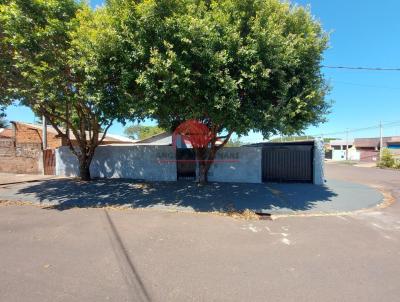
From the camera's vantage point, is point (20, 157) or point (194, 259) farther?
point (20, 157)

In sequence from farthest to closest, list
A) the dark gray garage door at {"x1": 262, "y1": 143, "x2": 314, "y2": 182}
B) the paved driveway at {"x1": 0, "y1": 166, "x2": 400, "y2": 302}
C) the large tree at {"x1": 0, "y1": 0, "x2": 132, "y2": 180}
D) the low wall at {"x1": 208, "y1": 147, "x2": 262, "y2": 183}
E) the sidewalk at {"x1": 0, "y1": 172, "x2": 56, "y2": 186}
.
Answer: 1. the dark gray garage door at {"x1": 262, "y1": 143, "x2": 314, "y2": 182}
2. the sidewalk at {"x1": 0, "y1": 172, "x2": 56, "y2": 186}
3. the low wall at {"x1": 208, "y1": 147, "x2": 262, "y2": 183}
4. the large tree at {"x1": 0, "y1": 0, "x2": 132, "y2": 180}
5. the paved driveway at {"x1": 0, "y1": 166, "x2": 400, "y2": 302}

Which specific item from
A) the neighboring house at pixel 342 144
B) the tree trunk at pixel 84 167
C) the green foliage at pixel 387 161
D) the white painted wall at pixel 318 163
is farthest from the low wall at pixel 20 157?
the neighboring house at pixel 342 144

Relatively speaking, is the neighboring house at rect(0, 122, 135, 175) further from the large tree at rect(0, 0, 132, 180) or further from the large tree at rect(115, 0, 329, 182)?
the large tree at rect(115, 0, 329, 182)

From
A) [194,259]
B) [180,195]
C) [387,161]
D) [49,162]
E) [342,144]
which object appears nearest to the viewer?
[194,259]

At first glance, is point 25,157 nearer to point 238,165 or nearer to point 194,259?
point 238,165

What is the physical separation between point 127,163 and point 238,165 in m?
5.47

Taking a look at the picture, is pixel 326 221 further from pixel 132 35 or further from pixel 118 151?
pixel 118 151

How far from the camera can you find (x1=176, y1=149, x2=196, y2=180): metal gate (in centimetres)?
1371

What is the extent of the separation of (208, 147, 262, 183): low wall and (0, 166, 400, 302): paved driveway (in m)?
5.83

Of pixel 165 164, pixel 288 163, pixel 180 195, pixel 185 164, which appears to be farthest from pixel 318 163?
pixel 165 164

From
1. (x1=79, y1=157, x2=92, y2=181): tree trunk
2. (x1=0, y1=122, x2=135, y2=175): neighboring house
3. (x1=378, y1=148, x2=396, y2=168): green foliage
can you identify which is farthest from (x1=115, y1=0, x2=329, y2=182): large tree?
A: (x1=378, y1=148, x2=396, y2=168): green foliage

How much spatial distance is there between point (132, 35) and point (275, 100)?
419 centimetres

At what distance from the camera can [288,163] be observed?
1371 cm

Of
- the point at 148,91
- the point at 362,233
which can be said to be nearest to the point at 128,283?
the point at 148,91
